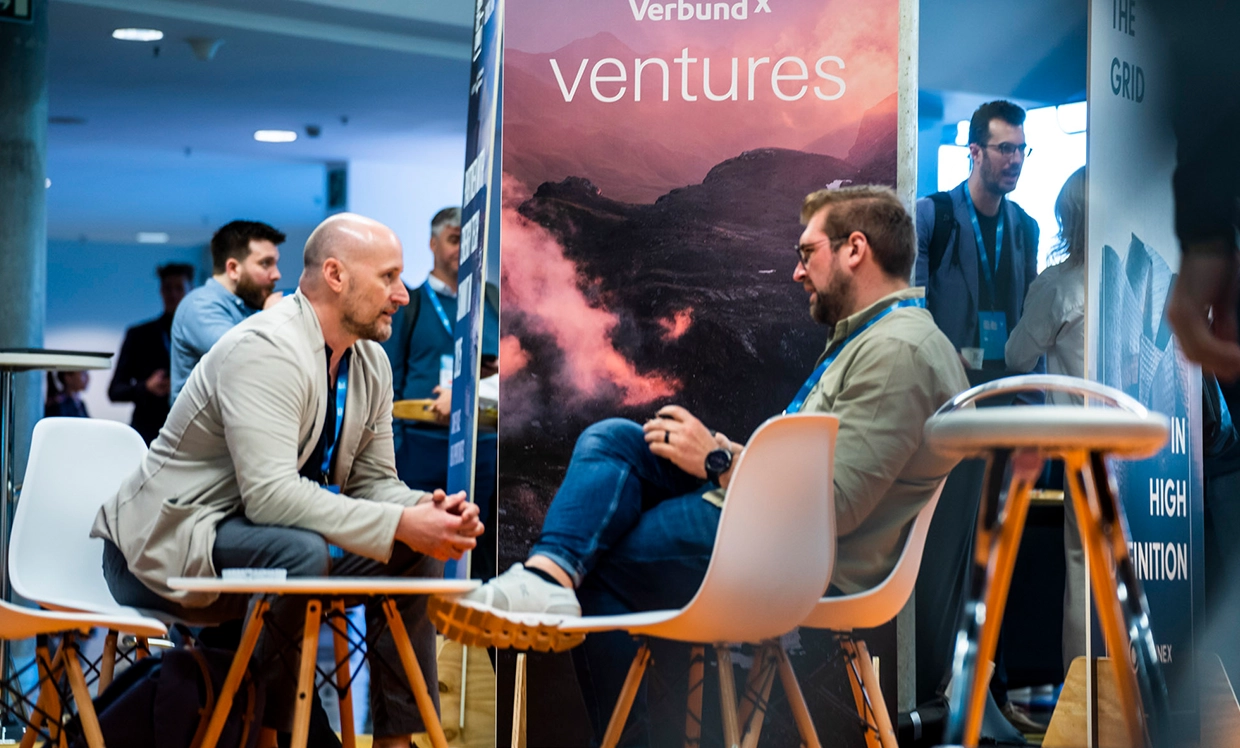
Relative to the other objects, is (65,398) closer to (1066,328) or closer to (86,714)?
(86,714)

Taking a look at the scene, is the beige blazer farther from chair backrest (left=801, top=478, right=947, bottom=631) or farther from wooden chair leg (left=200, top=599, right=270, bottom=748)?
chair backrest (left=801, top=478, right=947, bottom=631)

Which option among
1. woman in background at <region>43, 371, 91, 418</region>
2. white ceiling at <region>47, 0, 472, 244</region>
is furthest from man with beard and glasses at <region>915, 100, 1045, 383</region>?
woman in background at <region>43, 371, 91, 418</region>

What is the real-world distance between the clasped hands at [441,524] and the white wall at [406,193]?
776 cm

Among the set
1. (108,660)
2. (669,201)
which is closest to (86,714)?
(108,660)

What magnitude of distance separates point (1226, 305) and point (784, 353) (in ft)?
4.38

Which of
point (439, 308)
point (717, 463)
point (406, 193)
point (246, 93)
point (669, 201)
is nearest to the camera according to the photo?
point (717, 463)

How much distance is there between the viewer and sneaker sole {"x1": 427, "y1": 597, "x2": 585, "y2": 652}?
2396mm

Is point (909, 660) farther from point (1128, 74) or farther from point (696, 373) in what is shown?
point (1128, 74)

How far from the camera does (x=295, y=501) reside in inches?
100

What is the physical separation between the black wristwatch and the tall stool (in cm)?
122

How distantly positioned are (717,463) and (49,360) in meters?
1.89

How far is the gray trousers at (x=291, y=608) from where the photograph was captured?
100.0 inches

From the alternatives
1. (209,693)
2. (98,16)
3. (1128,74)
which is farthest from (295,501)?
(98,16)

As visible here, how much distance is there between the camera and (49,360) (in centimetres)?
359
